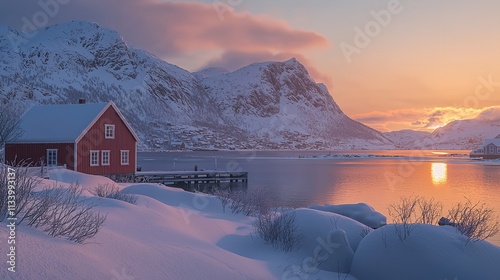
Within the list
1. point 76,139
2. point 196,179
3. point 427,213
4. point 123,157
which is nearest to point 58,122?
point 76,139

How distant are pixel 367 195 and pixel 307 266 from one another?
3904 centimetres

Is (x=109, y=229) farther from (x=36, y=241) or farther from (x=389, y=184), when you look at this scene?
(x=389, y=184)

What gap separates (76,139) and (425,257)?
34.5 metres

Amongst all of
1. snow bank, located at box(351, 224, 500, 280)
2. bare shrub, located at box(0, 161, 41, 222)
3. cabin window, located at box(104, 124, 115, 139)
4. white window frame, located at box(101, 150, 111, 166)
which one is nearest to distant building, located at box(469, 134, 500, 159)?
cabin window, located at box(104, 124, 115, 139)

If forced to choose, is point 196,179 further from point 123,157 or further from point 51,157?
point 51,157

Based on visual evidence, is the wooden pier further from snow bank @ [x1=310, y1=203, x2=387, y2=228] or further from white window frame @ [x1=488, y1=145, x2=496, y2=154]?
white window frame @ [x1=488, y1=145, x2=496, y2=154]

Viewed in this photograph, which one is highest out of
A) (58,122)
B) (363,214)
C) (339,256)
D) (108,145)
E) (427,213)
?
(58,122)

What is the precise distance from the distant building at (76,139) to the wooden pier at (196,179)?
4.98 meters

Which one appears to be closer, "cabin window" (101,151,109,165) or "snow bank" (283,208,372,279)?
"snow bank" (283,208,372,279)

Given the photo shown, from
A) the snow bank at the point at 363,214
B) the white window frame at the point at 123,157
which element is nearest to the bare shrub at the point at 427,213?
the snow bank at the point at 363,214

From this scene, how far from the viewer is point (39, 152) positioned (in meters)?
40.5

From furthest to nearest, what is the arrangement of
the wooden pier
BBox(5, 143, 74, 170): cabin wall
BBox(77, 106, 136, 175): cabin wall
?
the wooden pier → BBox(77, 106, 136, 175): cabin wall → BBox(5, 143, 74, 170): cabin wall

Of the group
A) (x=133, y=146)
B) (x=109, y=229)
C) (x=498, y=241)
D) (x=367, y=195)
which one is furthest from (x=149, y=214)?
(x=367, y=195)

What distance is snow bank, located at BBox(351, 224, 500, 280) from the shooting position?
10109mm
